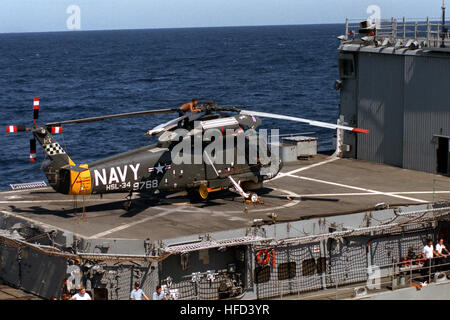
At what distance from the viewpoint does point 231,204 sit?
1059 inches

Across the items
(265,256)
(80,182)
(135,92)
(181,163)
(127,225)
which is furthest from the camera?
(135,92)

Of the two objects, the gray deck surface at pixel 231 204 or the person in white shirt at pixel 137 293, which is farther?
the gray deck surface at pixel 231 204

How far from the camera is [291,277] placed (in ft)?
74.9

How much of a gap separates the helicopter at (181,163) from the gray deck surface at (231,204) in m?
0.79

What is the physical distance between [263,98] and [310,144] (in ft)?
188

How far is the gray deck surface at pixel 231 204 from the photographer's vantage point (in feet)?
77.7

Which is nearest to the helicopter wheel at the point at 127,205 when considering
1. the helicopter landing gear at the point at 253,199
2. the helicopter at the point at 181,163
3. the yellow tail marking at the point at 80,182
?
the helicopter at the point at 181,163

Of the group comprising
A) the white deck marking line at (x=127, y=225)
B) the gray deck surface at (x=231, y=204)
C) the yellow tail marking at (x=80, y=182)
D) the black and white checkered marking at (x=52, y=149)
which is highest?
the black and white checkered marking at (x=52, y=149)

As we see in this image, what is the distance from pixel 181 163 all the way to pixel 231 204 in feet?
8.25

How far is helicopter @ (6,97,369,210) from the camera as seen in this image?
24.1 m

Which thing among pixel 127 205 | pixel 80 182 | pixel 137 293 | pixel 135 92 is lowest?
pixel 137 293

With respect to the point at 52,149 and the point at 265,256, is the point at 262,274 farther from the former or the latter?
the point at 52,149

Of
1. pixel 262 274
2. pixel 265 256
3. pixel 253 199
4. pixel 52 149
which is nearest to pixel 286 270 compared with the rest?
pixel 262 274

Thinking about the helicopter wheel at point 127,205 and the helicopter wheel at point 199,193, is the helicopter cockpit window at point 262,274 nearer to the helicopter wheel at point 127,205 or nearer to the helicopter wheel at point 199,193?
the helicopter wheel at point 199,193
